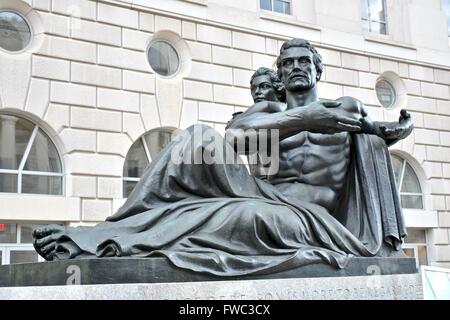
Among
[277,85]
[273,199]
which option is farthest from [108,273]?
[277,85]

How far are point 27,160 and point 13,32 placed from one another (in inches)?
110

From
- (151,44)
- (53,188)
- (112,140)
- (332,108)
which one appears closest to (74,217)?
(53,188)

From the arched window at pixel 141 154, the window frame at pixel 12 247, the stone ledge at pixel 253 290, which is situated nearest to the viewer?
the stone ledge at pixel 253 290

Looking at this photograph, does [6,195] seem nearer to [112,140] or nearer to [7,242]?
[7,242]

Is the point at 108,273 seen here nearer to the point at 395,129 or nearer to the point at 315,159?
the point at 315,159

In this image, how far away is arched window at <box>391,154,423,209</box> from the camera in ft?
64.0

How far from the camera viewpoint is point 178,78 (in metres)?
16.0

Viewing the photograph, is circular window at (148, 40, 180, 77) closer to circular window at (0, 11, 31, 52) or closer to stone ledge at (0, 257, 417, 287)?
circular window at (0, 11, 31, 52)

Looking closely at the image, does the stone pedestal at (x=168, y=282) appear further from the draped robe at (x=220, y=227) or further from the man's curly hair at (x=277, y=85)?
the man's curly hair at (x=277, y=85)

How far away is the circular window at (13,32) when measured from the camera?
555 inches

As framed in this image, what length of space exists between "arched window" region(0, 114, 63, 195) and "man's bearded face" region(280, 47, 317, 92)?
9489mm

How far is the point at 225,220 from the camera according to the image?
13.9 feet

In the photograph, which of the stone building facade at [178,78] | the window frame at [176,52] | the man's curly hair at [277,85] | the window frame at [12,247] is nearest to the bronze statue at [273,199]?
the man's curly hair at [277,85]

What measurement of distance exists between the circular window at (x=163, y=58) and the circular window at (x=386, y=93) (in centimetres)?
669
